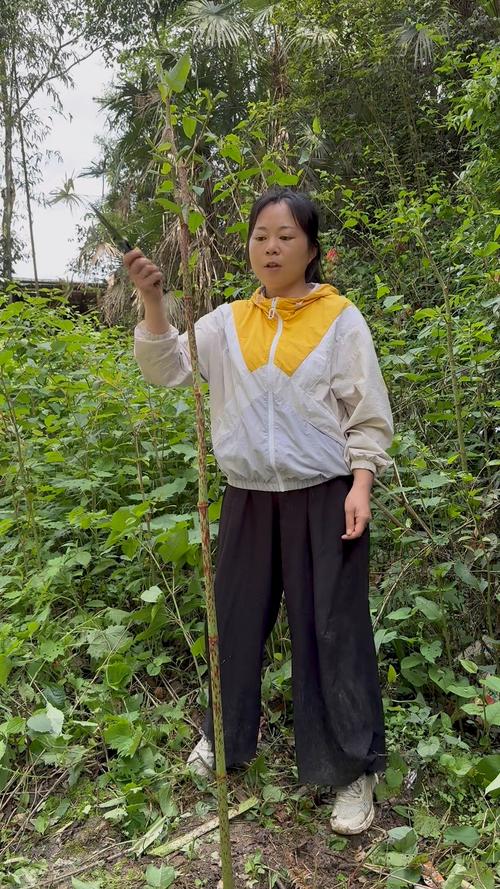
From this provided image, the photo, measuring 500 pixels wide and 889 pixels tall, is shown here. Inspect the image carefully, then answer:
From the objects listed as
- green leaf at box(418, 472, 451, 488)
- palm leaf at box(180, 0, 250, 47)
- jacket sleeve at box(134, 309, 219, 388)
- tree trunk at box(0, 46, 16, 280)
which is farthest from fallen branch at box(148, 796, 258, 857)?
tree trunk at box(0, 46, 16, 280)

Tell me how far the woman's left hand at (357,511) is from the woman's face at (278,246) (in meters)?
0.51

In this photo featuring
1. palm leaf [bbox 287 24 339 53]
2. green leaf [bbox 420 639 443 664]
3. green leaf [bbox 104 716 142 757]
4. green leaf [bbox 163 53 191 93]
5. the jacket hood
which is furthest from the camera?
palm leaf [bbox 287 24 339 53]

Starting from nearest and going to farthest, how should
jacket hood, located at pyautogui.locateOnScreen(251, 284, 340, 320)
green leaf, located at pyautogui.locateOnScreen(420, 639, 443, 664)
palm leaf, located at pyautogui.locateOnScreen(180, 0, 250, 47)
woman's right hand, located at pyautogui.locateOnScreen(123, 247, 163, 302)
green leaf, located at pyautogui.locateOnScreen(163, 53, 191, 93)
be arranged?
green leaf, located at pyautogui.locateOnScreen(163, 53, 191, 93) < woman's right hand, located at pyautogui.locateOnScreen(123, 247, 163, 302) < jacket hood, located at pyautogui.locateOnScreen(251, 284, 340, 320) < green leaf, located at pyautogui.locateOnScreen(420, 639, 443, 664) < palm leaf, located at pyautogui.locateOnScreen(180, 0, 250, 47)

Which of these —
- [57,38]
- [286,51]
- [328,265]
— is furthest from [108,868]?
[57,38]

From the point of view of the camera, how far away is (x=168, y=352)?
1.46 meters

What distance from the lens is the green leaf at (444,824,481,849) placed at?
4.69 ft

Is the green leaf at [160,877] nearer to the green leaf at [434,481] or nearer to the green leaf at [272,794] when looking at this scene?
the green leaf at [272,794]

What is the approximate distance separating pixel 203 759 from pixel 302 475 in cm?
79

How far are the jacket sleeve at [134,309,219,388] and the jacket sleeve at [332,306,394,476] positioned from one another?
0.32 metres

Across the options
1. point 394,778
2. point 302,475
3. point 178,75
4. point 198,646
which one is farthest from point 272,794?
point 178,75

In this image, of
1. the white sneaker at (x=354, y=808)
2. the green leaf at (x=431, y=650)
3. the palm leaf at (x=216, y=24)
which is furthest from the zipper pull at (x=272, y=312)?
the palm leaf at (x=216, y=24)

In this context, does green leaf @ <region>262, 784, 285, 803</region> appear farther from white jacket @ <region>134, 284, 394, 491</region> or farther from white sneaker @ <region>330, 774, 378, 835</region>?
white jacket @ <region>134, 284, 394, 491</region>

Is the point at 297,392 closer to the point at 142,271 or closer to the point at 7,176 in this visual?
the point at 142,271

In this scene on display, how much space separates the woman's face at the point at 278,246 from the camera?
5.01 feet
